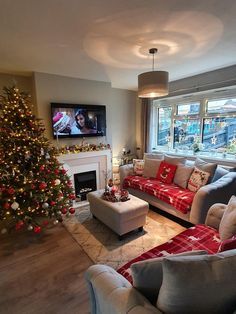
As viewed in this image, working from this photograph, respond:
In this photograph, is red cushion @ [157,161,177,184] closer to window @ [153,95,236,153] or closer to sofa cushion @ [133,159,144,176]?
sofa cushion @ [133,159,144,176]

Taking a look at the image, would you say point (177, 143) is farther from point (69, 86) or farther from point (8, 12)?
point (8, 12)

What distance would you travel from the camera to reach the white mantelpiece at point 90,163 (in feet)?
12.1

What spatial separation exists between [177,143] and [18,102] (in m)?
3.54

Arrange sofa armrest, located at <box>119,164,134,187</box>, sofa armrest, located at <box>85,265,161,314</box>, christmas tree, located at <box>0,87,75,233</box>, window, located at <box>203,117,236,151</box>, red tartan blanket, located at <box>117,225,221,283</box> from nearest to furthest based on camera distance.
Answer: sofa armrest, located at <box>85,265,161,314</box>, red tartan blanket, located at <box>117,225,221,283</box>, christmas tree, located at <box>0,87,75,233</box>, window, located at <box>203,117,236,151</box>, sofa armrest, located at <box>119,164,134,187</box>

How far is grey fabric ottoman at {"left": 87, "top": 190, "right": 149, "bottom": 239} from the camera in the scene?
2.39 meters

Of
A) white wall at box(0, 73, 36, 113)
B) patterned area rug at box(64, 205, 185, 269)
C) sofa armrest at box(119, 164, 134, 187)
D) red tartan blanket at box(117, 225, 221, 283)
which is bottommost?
patterned area rug at box(64, 205, 185, 269)

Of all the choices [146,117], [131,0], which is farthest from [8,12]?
[146,117]

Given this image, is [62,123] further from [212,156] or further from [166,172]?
[212,156]

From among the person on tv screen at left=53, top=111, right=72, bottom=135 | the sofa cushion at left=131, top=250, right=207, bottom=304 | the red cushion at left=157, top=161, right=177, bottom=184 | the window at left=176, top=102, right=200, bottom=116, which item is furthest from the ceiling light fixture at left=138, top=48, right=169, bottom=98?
the window at left=176, top=102, right=200, bottom=116

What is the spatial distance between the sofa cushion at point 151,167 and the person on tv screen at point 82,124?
4.64 ft

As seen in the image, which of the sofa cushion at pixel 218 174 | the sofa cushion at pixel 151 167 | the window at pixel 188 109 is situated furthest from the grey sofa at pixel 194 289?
the window at pixel 188 109

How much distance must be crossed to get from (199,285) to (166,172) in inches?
107

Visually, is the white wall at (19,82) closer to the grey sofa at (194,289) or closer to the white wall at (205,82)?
the white wall at (205,82)

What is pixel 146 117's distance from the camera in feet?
16.0
